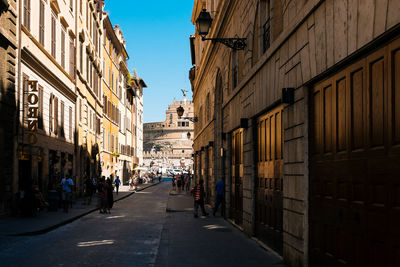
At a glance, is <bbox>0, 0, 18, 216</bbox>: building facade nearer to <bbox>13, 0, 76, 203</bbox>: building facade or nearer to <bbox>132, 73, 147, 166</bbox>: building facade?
<bbox>13, 0, 76, 203</bbox>: building facade

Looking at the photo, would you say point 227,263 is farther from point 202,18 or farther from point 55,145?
point 55,145

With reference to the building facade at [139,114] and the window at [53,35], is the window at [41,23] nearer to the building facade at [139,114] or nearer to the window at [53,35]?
the window at [53,35]

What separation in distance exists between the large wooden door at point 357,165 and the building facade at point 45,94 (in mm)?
15286

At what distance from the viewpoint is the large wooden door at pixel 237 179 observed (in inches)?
687

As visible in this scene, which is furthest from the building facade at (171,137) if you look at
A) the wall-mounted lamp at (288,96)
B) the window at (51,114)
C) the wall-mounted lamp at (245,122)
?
the wall-mounted lamp at (288,96)

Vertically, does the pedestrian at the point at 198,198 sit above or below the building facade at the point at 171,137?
below

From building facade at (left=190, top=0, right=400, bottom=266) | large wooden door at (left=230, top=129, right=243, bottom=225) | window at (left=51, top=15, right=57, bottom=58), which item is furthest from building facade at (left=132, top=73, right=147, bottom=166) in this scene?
building facade at (left=190, top=0, right=400, bottom=266)

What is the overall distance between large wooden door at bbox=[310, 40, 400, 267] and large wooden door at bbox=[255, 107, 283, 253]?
2632mm

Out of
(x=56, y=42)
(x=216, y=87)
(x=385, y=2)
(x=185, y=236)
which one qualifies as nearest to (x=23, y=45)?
(x=56, y=42)

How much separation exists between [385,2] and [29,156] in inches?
792

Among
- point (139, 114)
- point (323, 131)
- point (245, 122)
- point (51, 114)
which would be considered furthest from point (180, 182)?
point (139, 114)

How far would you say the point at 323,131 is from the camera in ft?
27.9

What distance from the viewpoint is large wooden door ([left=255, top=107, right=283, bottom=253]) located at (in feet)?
38.4

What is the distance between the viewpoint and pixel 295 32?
977 cm
